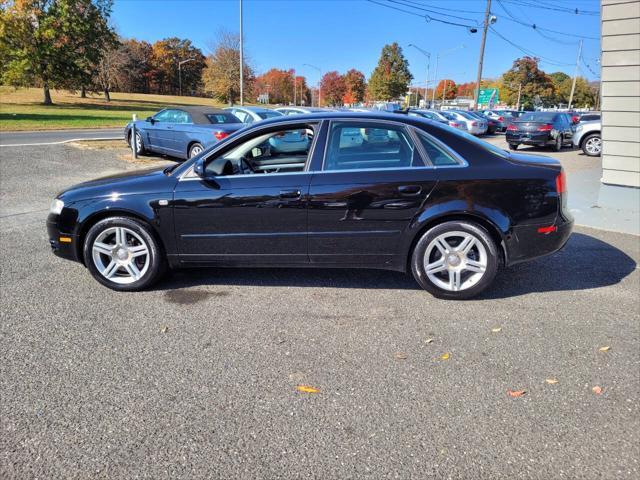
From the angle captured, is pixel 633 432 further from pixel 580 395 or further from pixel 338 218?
pixel 338 218

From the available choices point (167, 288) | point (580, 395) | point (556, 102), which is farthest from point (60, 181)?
point (556, 102)

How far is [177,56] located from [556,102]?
89951mm

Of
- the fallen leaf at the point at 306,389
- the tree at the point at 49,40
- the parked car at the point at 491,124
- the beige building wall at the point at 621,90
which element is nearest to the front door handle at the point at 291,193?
the fallen leaf at the point at 306,389

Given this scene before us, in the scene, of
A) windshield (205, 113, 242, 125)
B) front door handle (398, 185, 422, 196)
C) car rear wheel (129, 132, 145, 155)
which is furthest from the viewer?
car rear wheel (129, 132, 145, 155)

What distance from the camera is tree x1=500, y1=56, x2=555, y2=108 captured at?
3278 inches

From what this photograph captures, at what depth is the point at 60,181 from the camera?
376 inches

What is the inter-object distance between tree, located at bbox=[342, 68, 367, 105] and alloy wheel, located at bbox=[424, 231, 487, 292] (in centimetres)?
10812

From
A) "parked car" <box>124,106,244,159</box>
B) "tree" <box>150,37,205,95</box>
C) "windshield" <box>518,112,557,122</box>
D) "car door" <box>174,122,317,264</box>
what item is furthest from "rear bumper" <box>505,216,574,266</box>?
"tree" <box>150,37,205,95</box>

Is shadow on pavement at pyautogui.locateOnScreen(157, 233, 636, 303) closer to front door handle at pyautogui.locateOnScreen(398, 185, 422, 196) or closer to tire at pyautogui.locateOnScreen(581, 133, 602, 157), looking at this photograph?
front door handle at pyautogui.locateOnScreen(398, 185, 422, 196)

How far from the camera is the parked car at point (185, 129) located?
11.7 metres

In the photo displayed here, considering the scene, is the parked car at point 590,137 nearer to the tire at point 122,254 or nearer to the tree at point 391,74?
the tire at point 122,254

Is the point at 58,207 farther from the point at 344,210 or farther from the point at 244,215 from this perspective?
the point at 344,210

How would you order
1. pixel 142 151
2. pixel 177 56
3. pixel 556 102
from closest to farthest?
pixel 142 151
pixel 177 56
pixel 556 102

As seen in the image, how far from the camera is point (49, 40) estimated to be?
140 feet
